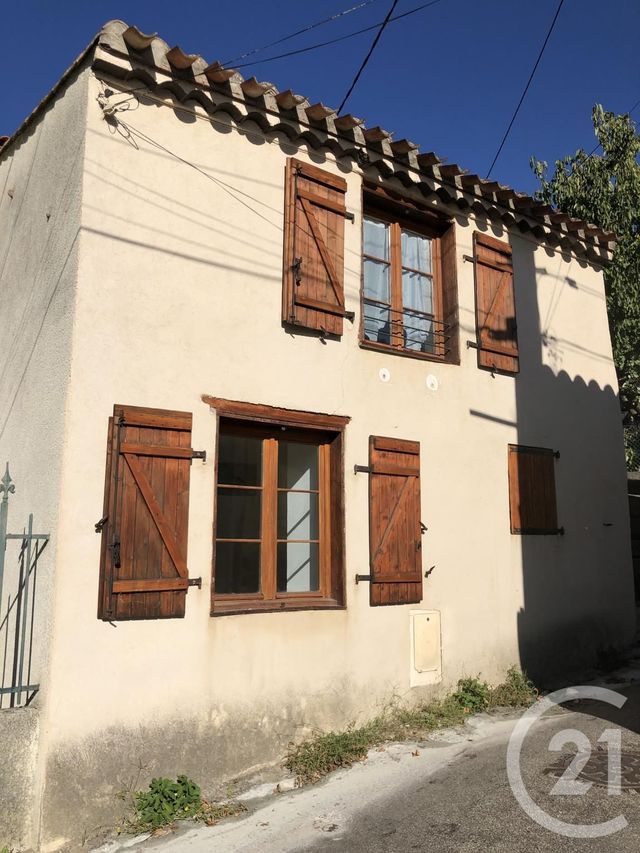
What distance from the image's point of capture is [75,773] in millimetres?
4113

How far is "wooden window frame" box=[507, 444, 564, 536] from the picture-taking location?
6918 millimetres

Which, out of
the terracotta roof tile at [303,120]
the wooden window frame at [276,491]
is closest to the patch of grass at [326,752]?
the wooden window frame at [276,491]

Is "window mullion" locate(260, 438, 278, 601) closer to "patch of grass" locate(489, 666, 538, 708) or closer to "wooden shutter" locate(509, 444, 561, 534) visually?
"patch of grass" locate(489, 666, 538, 708)

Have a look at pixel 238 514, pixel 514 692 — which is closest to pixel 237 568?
pixel 238 514

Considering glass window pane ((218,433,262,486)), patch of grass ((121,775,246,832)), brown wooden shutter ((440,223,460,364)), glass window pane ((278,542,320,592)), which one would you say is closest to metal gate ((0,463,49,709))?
patch of grass ((121,775,246,832))

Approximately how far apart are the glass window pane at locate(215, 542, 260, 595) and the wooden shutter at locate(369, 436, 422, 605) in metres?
1.01

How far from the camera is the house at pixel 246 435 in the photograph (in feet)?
14.6

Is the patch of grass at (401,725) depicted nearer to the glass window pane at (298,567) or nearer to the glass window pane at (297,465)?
the glass window pane at (298,567)

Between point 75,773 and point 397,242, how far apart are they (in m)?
5.22

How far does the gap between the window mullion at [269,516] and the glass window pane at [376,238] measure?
229cm

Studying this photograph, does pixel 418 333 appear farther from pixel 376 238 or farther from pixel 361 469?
pixel 361 469

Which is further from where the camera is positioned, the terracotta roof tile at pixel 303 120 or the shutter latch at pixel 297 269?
the shutter latch at pixel 297 269

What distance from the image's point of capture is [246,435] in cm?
545

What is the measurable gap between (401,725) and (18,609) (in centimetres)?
314
